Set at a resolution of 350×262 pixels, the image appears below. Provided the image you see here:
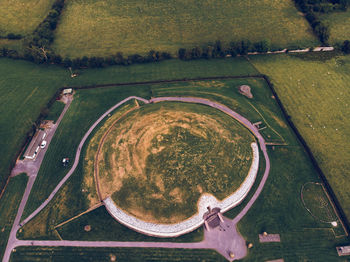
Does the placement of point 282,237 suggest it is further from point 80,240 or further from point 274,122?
point 80,240

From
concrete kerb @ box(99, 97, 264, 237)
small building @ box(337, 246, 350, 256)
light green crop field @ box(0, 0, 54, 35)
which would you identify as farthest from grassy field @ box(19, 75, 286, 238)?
light green crop field @ box(0, 0, 54, 35)

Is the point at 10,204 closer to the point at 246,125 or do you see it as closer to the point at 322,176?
the point at 246,125

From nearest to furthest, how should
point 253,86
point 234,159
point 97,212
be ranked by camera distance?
point 97,212 → point 234,159 → point 253,86

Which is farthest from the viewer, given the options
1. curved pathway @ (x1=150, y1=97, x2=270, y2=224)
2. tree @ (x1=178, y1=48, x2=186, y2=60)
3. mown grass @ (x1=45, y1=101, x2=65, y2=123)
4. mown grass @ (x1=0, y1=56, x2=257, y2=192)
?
tree @ (x1=178, y1=48, x2=186, y2=60)

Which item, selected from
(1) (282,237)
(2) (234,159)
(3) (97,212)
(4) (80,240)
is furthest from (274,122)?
(4) (80,240)

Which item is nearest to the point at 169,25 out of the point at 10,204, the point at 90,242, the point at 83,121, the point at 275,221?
the point at 83,121

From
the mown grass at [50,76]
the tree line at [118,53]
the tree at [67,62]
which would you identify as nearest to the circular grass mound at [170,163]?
the mown grass at [50,76]

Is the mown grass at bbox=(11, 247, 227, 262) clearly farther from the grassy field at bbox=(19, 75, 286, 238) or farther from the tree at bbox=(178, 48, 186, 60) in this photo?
the tree at bbox=(178, 48, 186, 60)
